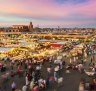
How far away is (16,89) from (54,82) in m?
3.13

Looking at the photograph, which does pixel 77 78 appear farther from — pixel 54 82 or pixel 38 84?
pixel 38 84

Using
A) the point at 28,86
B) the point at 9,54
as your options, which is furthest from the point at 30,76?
the point at 9,54

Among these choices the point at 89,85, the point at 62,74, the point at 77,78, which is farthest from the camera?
the point at 62,74

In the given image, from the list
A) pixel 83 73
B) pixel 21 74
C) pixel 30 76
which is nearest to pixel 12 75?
pixel 21 74

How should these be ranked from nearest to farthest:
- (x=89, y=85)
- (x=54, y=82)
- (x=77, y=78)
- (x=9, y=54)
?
(x=89, y=85) → (x=54, y=82) → (x=77, y=78) → (x=9, y=54)

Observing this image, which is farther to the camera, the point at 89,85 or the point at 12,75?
the point at 12,75

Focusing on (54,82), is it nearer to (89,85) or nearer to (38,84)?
(38,84)

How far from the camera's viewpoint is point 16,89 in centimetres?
1891

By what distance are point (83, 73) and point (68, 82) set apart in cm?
382

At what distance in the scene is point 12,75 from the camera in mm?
23188

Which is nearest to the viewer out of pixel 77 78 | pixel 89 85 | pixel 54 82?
pixel 89 85

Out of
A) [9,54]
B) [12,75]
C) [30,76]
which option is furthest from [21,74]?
[9,54]

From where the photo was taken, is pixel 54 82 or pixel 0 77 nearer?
pixel 54 82

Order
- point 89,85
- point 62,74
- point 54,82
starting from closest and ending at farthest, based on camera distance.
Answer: point 89,85
point 54,82
point 62,74
